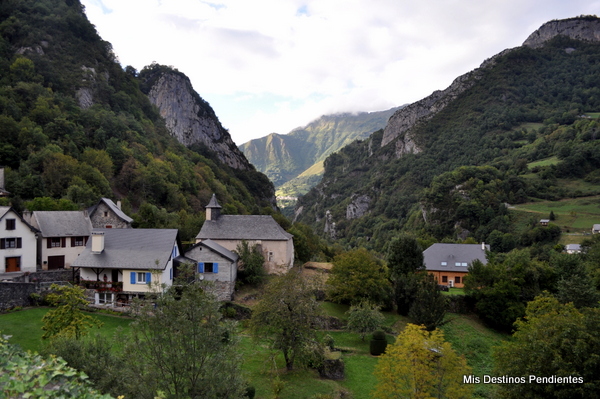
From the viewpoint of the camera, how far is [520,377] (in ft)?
57.8

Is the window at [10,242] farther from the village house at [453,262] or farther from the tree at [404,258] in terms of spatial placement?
the village house at [453,262]

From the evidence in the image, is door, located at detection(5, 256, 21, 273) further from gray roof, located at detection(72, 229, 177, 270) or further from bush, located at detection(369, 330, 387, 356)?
bush, located at detection(369, 330, 387, 356)

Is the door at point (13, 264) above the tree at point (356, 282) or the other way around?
above

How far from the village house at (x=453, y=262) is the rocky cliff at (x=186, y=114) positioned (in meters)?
96.1

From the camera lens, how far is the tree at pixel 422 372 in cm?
1844

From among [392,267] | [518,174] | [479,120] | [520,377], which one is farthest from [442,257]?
[479,120]

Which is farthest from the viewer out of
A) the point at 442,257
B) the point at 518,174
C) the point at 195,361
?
the point at 518,174

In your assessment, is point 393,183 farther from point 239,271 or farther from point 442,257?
point 239,271

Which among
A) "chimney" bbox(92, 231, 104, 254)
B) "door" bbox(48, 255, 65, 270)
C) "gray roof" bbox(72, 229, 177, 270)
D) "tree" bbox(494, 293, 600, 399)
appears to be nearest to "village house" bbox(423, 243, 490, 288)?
"gray roof" bbox(72, 229, 177, 270)

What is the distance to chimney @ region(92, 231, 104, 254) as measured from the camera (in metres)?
31.6

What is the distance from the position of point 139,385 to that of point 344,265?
88.6 ft

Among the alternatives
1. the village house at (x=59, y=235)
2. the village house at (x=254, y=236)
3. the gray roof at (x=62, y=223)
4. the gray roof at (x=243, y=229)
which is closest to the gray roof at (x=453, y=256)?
the village house at (x=254, y=236)

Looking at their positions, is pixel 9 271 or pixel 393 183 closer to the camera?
pixel 9 271

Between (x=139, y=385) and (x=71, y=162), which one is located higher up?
(x=71, y=162)
